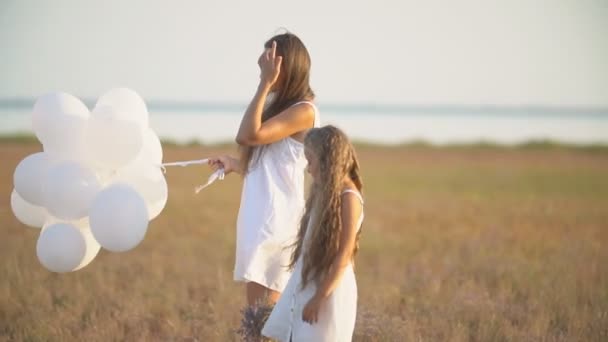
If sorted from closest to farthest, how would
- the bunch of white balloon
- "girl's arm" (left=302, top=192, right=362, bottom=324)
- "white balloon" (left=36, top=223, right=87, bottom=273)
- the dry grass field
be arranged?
"girl's arm" (left=302, top=192, right=362, bottom=324) → the bunch of white balloon → "white balloon" (left=36, top=223, right=87, bottom=273) → the dry grass field

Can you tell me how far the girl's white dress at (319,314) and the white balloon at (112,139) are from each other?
1192 mm

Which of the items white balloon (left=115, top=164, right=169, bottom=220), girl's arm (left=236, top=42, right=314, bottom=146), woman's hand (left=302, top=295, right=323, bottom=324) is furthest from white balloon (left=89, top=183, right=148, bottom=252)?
woman's hand (left=302, top=295, right=323, bottom=324)

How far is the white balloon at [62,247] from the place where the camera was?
4203 mm

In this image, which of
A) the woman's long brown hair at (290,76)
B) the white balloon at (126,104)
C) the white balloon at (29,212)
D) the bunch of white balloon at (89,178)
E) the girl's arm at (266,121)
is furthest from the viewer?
the white balloon at (29,212)

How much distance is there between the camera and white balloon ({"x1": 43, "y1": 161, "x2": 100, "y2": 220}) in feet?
13.4

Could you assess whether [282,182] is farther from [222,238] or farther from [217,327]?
[222,238]

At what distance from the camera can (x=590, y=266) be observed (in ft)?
24.6

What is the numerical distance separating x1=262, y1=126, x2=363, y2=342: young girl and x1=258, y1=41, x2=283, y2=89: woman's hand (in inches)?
15.9

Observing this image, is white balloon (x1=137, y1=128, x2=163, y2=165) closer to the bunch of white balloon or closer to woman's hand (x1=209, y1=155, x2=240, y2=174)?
the bunch of white balloon

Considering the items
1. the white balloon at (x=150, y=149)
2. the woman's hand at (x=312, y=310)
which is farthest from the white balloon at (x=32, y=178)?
the woman's hand at (x=312, y=310)

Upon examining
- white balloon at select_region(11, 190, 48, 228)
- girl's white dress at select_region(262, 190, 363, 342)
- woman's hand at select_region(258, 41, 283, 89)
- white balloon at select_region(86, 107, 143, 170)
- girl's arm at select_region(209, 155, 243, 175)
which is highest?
woman's hand at select_region(258, 41, 283, 89)

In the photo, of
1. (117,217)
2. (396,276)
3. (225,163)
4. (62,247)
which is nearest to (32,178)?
(62,247)

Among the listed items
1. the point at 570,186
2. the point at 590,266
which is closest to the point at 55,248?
the point at 590,266

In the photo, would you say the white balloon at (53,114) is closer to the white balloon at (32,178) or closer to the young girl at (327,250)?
the white balloon at (32,178)
